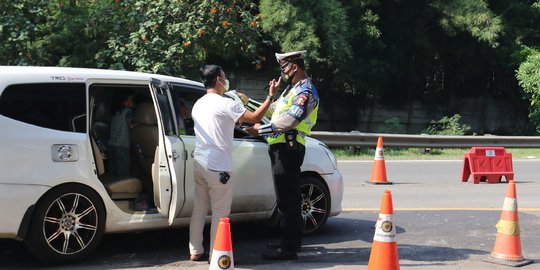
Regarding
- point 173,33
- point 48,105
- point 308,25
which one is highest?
point 308,25

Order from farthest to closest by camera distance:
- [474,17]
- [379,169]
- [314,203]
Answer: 1. [474,17]
2. [379,169]
3. [314,203]

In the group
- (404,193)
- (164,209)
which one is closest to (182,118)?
(164,209)

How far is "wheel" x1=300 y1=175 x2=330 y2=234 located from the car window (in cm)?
143

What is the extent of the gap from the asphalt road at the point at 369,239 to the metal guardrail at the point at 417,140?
559 centimetres

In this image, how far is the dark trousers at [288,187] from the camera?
20.5 feet

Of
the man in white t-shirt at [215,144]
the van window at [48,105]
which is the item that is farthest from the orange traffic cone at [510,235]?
the van window at [48,105]

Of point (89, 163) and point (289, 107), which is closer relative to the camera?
A: point (89, 163)

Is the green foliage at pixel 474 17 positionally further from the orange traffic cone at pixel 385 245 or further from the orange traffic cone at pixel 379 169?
the orange traffic cone at pixel 385 245

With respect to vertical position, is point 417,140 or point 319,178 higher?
point 417,140

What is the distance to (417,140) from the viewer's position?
17812 millimetres

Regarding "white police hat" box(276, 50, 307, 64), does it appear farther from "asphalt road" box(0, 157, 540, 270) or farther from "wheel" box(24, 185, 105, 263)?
"wheel" box(24, 185, 105, 263)

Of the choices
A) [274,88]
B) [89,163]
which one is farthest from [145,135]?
[274,88]

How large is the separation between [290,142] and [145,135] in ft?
5.42

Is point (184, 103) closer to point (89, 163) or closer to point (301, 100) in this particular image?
point (89, 163)
